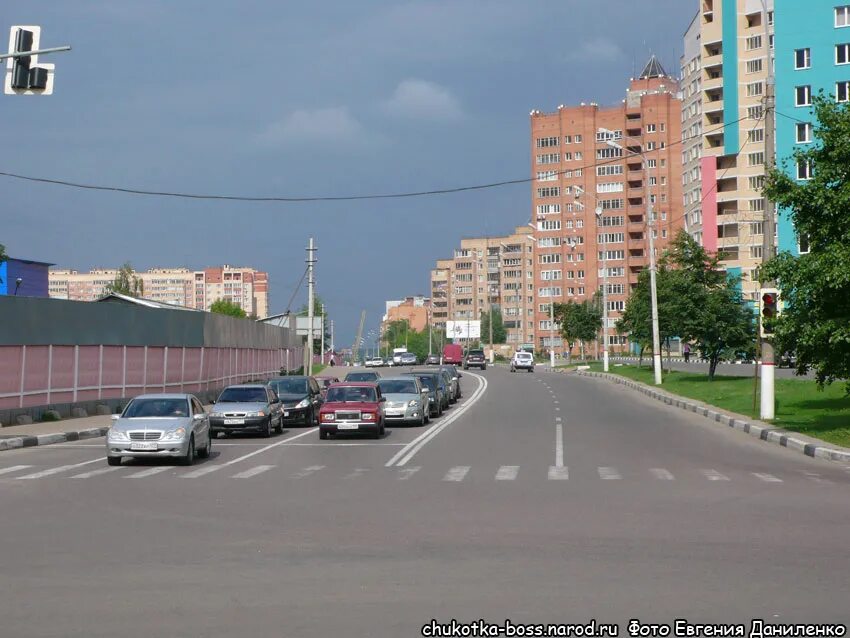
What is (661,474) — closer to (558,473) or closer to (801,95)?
(558,473)

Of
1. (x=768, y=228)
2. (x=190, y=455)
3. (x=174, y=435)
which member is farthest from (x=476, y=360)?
(x=174, y=435)

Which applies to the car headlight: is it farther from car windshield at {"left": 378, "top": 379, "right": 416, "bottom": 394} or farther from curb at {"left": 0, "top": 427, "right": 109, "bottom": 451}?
car windshield at {"left": 378, "top": 379, "right": 416, "bottom": 394}

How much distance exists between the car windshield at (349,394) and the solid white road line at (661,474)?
1078cm

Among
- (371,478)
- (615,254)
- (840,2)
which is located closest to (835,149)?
(371,478)

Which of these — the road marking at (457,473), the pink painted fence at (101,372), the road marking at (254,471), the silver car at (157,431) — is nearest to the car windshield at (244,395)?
the pink painted fence at (101,372)

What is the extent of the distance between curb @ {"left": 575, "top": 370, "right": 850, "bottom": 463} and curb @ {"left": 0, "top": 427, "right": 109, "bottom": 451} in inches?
693

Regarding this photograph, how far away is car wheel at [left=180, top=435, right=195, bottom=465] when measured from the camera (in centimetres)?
2220

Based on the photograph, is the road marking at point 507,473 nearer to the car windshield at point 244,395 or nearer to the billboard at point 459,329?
the car windshield at point 244,395

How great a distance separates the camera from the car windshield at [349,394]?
29.9m

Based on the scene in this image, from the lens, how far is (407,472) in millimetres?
20344

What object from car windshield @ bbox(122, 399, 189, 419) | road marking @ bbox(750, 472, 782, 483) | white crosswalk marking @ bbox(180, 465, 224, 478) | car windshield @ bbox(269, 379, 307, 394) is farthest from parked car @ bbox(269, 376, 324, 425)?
road marking @ bbox(750, 472, 782, 483)

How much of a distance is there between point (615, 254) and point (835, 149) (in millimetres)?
131077

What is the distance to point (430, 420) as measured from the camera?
37844 mm

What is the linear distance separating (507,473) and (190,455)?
6.49 meters
